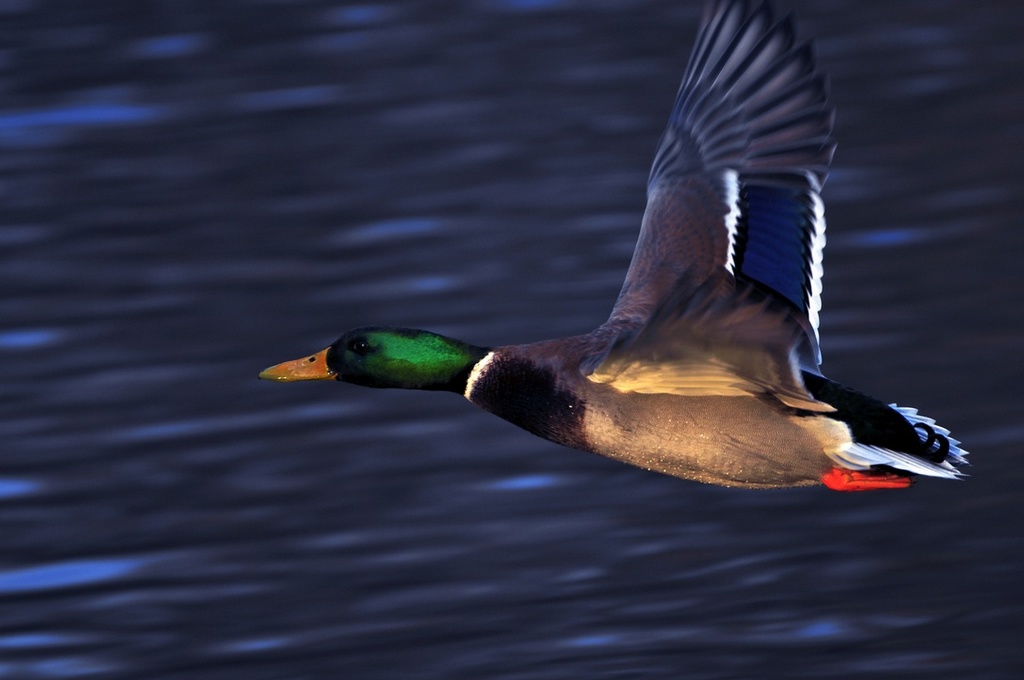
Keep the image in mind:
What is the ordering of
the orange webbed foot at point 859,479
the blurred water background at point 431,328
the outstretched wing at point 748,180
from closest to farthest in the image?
1. the orange webbed foot at point 859,479
2. the outstretched wing at point 748,180
3. the blurred water background at point 431,328

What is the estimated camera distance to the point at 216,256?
916 cm

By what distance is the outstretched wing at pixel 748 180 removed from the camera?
5.69m

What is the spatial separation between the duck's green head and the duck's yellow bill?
18 millimetres

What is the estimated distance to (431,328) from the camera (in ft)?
26.8

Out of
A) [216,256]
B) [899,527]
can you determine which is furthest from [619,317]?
[216,256]

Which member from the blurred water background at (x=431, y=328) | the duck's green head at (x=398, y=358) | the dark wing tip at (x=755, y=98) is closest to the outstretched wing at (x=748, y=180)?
the dark wing tip at (x=755, y=98)

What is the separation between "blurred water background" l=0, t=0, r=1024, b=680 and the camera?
6.46 meters

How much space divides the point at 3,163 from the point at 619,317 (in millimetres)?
5452

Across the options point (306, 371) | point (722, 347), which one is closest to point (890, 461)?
point (722, 347)

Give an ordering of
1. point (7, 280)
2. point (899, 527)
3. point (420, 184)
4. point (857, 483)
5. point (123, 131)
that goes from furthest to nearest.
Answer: point (123, 131) → point (420, 184) → point (7, 280) → point (899, 527) → point (857, 483)

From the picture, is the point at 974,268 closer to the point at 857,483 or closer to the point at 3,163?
the point at 857,483

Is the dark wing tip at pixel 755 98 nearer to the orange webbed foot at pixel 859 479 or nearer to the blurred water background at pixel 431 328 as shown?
the orange webbed foot at pixel 859 479

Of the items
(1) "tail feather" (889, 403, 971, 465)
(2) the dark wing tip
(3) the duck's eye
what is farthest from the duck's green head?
(1) "tail feather" (889, 403, 971, 465)

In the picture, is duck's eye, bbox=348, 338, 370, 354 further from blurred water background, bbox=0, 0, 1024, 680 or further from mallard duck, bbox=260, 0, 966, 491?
blurred water background, bbox=0, 0, 1024, 680
